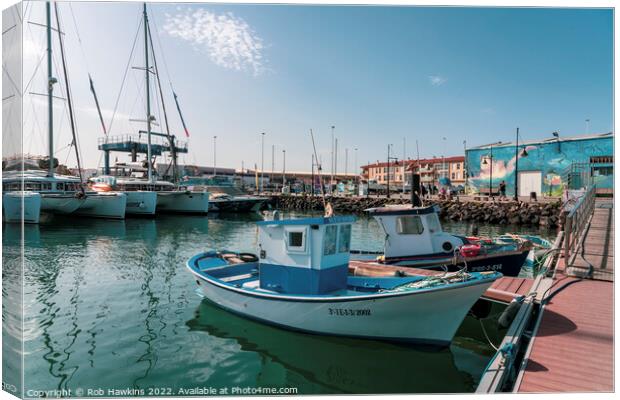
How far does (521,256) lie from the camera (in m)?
13.4

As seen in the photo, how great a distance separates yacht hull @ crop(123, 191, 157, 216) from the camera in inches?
1492

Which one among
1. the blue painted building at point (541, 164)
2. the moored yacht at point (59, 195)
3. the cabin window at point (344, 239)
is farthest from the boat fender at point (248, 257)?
the blue painted building at point (541, 164)

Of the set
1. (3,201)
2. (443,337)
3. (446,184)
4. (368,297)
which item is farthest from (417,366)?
(446,184)

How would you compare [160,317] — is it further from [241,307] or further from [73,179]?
[73,179]

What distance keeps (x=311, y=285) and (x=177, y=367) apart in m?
3.08

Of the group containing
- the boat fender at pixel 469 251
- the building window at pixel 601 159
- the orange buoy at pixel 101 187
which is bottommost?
the boat fender at pixel 469 251

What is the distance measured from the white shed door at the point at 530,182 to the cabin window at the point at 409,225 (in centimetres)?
3031

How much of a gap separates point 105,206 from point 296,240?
31.0 m

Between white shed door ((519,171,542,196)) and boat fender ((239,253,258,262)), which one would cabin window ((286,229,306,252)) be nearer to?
boat fender ((239,253,258,262))

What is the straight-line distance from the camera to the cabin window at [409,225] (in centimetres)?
1331

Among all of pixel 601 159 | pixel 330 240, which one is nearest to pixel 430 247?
pixel 330 240

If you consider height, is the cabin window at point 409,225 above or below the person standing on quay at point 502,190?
below

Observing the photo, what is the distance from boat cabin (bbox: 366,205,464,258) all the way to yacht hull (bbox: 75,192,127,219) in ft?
92.4

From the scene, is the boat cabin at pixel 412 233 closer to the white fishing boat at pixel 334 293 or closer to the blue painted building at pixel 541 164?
the white fishing boat at pixel 334 293
